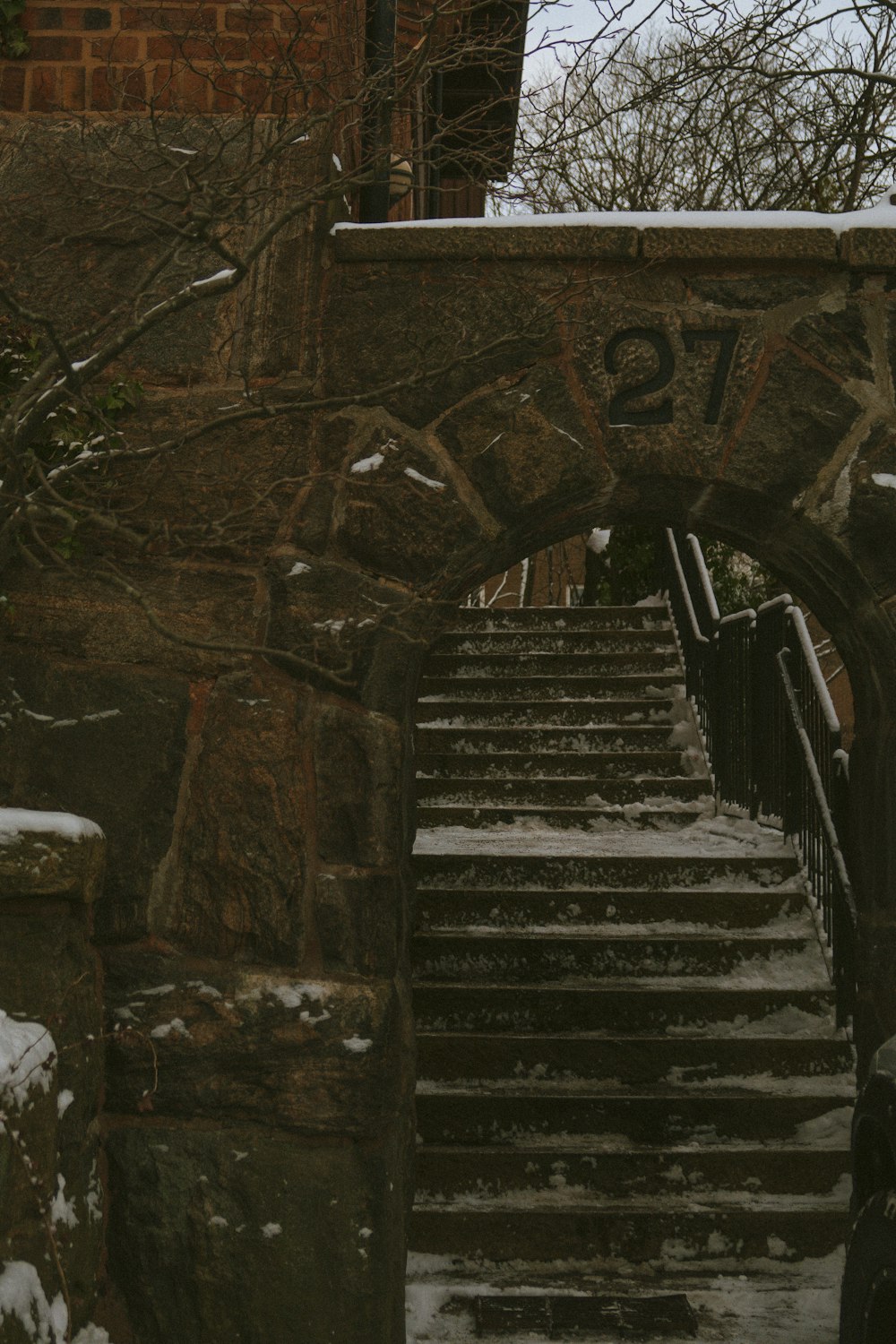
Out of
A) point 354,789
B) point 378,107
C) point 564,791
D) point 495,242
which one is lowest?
point 564,791

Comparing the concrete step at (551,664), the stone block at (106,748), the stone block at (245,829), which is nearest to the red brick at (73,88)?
the stone block at (106,748)

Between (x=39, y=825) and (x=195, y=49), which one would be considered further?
(x=195, y=49)

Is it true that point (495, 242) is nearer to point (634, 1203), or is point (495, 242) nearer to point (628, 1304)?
point (628, 1304)

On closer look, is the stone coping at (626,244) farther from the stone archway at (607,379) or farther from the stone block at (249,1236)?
the stone block at (249,1236)

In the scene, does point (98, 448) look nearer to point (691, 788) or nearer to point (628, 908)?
point (628, 908)

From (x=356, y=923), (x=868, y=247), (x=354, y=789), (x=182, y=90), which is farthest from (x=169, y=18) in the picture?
(x=356, y=923)

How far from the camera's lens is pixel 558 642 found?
29.6 ft

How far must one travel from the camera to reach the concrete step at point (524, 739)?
791 cm

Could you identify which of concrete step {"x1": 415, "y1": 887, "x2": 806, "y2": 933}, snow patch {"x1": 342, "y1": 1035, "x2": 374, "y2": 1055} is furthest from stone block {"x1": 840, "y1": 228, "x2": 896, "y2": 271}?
concrete step {"x1": 415, "y1": 887, "x2": 806, "y2": 933}

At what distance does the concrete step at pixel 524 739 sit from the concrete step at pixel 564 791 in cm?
34

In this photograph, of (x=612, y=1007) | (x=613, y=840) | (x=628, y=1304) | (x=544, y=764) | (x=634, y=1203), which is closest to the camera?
(x=628, y=1304)

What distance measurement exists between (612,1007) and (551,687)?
296 cm

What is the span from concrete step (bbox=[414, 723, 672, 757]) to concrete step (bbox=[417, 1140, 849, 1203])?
291 centimetres

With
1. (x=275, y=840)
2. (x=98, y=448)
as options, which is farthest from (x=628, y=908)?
(x=98, y=448)
